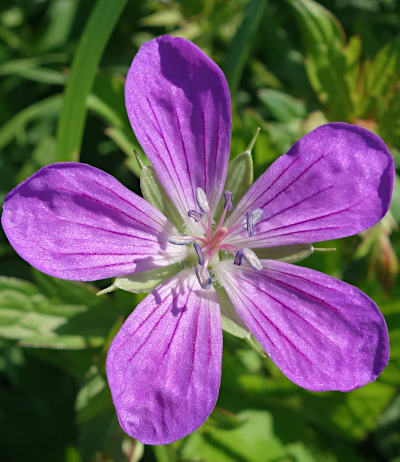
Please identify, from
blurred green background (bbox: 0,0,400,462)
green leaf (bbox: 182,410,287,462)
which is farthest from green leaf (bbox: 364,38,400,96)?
green leaf (bbox: 182,410,287,462)

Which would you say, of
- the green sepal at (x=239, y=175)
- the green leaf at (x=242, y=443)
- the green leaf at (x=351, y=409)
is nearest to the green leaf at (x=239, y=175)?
the green sepal at (x=239, y=175)

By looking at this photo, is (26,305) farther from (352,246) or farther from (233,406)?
(352,246)

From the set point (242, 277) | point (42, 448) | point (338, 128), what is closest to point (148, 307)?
point (242, 277)

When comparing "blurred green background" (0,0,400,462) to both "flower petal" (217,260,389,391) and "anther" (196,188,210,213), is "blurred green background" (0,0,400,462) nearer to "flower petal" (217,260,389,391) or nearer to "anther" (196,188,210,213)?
"anther" (196,188,210,213)

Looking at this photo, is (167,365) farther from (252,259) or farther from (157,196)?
(157,196)

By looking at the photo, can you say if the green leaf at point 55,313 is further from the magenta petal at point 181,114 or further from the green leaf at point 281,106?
the green leaf at point 281,106
